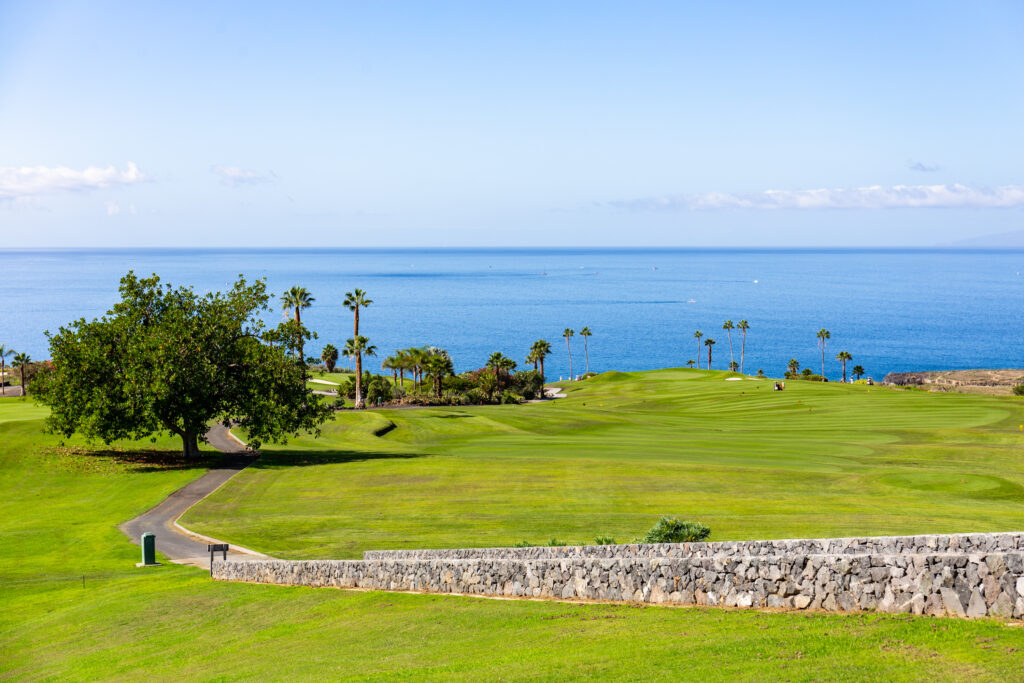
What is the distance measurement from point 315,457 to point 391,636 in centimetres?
3333

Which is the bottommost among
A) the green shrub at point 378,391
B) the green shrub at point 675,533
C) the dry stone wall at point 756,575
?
the green shrub at point 378,391

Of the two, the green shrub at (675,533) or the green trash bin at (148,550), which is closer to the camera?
the green shrub at (675,533)

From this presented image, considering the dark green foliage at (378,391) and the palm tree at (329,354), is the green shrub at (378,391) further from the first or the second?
the palm tree at (329,354)

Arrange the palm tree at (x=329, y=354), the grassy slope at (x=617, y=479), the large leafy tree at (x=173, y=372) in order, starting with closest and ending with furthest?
the grassy slope at (x=617, y=479) → the large leafy tree at (x=173, y=372) → the palm tree at (x=329, y=354)

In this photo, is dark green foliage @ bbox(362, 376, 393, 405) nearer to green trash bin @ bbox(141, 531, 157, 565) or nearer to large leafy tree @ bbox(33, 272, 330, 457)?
large leafy tree @ bbox(33, 272, 330, 457)

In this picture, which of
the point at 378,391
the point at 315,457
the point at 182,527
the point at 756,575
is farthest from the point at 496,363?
the point at 756,575

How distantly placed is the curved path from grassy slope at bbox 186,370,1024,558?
0.90 m

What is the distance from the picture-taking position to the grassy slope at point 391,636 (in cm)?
1109

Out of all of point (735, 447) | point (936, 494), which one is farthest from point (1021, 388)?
point (936, 494)

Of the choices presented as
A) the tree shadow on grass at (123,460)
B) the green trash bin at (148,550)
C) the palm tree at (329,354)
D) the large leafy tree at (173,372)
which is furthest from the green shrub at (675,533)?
the palm tree at (329,354)

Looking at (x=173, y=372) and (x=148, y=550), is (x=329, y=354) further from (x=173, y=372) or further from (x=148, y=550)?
(x=148, y=550)

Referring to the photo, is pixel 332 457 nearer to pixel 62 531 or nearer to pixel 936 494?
pixel 62 531

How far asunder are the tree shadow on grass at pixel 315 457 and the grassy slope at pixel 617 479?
6.6 inches

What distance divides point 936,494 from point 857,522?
9348 mm
